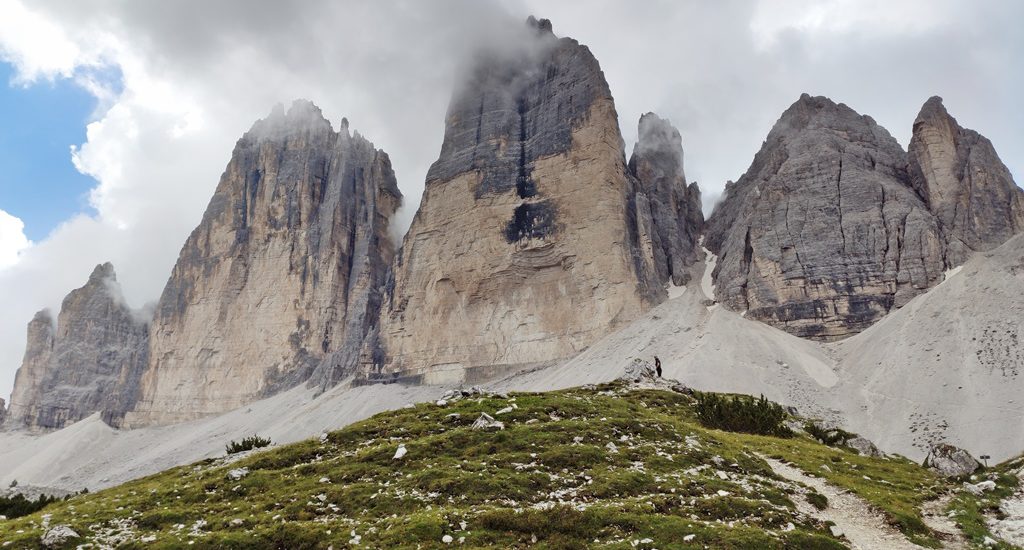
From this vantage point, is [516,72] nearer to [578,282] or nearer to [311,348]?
[578,282]

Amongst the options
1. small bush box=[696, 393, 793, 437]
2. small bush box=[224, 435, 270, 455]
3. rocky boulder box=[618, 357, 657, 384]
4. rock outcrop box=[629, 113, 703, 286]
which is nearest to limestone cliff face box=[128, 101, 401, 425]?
rock outcrop box=[629, 113, 703, 286]

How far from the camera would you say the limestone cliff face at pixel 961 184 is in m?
116

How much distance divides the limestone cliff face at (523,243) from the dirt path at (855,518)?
325 ft

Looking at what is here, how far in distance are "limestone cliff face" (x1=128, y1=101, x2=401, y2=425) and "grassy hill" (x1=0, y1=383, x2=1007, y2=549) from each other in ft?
449

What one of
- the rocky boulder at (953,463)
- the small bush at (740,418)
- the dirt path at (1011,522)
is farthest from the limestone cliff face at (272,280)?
the dirt path at (1011,522)

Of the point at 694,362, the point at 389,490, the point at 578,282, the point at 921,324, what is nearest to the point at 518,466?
the point at 389,490

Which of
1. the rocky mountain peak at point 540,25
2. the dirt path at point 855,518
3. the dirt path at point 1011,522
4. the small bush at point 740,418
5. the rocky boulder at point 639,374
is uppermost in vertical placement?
the rocky mountain peak at point 540,25

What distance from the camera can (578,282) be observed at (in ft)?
427

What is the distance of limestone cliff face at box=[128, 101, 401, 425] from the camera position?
172m

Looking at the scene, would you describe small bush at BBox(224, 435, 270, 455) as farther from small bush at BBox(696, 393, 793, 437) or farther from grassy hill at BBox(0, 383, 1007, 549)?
small bush at BBox(696, 393, 793, 437)

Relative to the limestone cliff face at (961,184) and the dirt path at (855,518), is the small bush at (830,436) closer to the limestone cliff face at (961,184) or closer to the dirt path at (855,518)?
the dirt path at (855,518)

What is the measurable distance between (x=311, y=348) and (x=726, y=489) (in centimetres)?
16004

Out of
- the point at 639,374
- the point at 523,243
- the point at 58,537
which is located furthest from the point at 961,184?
the point at 58,537

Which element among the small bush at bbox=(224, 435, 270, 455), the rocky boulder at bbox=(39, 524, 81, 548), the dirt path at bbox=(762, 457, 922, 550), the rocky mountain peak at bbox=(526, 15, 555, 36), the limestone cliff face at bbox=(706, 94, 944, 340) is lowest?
the dirt path at bbox=(762, 457, 922, 550)
